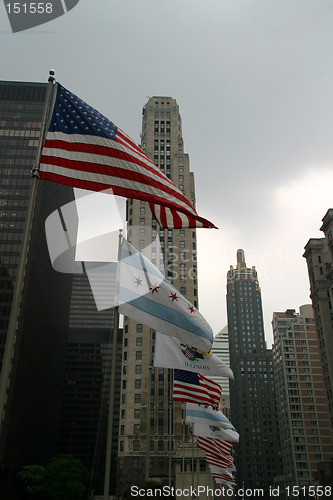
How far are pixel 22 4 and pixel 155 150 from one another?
88457 mm

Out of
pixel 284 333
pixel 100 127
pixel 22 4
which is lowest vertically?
pixel 100 127

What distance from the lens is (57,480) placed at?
73375mm

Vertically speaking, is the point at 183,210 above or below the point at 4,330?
below

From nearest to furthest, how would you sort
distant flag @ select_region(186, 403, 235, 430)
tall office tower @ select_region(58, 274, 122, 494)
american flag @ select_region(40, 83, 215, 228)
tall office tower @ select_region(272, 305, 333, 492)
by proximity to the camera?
1. american flag @ select_region(40, 83, 215, 228)
2. distant flag @ select_region(186, 403, 235, 430)
3. tall office tower @ select_region(272, 305, 333, 492)
4. tall office tower @ select_region(58, 274, 122, 494)

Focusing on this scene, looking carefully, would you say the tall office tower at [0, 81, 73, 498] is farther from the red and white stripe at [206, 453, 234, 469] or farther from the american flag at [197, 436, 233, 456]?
the american flag at [197, 436, 233, 456]

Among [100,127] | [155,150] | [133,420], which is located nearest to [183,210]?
[100,127]

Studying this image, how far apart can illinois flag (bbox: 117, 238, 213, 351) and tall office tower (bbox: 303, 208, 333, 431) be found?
319 ft

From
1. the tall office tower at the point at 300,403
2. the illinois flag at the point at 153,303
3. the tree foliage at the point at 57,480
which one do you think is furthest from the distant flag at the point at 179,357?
the tall office tower at the point at 300,403

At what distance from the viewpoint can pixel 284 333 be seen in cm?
16738

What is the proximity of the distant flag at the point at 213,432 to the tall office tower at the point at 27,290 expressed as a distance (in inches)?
2638

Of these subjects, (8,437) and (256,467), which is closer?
(8,437)

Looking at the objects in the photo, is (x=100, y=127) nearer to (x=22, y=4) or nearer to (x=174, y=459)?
(x=22, y=4)

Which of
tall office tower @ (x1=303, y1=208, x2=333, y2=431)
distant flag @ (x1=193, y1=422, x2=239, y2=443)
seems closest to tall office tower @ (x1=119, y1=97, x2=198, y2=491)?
distant flag @ (x1=193, y1=422, x2=239, y2=443)

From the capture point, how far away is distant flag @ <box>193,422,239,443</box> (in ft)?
97.9
